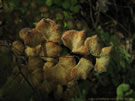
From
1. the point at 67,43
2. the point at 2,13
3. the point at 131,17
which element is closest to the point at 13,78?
the point at 67,43

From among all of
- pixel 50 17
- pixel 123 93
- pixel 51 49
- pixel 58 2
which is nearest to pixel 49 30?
pixel 51 49

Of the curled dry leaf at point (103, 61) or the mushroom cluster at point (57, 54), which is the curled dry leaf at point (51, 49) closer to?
the mushroom cluster at point (57, 54)

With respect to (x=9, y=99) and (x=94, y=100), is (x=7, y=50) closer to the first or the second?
(x=9, y=99)

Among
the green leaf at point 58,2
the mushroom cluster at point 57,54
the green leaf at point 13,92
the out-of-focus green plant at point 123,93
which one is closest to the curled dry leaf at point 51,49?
the mushroom cluster at point 57,54

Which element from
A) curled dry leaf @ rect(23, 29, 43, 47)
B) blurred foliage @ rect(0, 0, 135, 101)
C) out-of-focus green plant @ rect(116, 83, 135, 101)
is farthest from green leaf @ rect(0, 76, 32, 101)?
out-of-focus green plant @ rect(116, 83, 135, 101)

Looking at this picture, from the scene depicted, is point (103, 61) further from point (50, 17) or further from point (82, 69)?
point (50, 17)

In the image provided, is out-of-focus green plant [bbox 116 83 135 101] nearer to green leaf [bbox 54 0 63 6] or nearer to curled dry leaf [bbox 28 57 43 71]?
green leaf [bbox 54 0 63 6]

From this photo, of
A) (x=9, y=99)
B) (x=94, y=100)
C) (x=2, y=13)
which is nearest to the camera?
(x=9, y=99)
